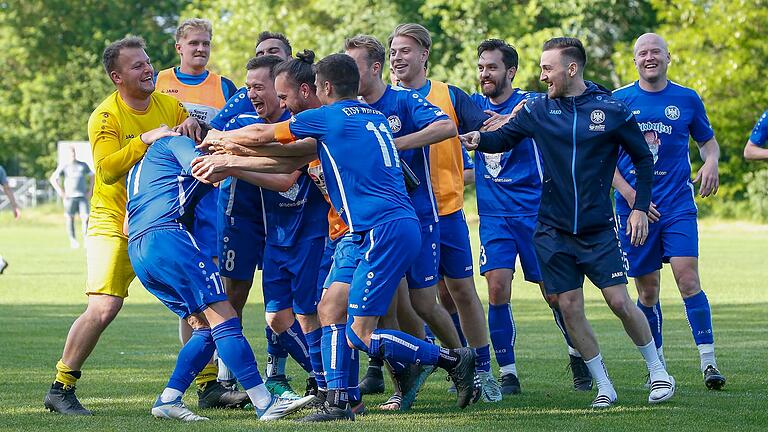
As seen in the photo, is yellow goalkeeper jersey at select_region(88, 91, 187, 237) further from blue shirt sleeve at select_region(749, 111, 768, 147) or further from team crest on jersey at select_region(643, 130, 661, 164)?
blue shirt sleeve at select_region(749, 111, 768, 147)

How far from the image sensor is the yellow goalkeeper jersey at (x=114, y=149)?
7660 mm

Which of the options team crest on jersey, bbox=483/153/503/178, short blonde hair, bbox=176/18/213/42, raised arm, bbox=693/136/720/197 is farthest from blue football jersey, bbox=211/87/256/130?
raised arm, bbox=693/136/720/197

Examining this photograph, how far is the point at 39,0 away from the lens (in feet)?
193

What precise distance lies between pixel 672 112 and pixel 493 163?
1.41m

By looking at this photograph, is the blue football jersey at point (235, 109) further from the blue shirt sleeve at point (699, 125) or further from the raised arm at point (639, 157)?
the blue shirt sleeve at point (699, 125)

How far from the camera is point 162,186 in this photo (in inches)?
293

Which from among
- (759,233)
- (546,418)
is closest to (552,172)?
(546,418)

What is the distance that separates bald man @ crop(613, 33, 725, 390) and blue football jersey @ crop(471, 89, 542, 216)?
2.09ft

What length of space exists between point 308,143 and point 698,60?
3876 centimetres

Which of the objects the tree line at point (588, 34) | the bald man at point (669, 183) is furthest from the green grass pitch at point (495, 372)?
the tree line at point (588, 34)

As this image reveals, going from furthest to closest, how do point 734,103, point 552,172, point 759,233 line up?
point 734,103 < point 759,233 < point 552,172

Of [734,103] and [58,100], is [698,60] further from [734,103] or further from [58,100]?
[58,100]

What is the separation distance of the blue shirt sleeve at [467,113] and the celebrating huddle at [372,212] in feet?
0.05

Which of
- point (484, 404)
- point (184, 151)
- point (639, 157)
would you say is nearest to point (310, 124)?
point (184, 151)
